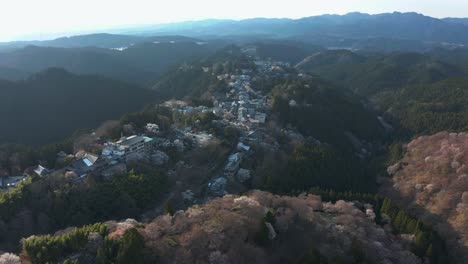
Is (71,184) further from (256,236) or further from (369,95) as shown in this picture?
(369,95)

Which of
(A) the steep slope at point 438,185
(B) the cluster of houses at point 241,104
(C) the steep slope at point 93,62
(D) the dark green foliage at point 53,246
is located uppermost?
(D) the dark green foliage at point 53,246

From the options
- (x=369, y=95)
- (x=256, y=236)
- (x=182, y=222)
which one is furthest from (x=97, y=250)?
(x=369, y=95)

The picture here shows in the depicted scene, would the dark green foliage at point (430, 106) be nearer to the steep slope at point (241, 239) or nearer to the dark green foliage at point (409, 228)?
the dark green foliage at point (409, 228)

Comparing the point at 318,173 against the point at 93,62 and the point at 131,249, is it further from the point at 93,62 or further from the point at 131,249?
the point at 93,62

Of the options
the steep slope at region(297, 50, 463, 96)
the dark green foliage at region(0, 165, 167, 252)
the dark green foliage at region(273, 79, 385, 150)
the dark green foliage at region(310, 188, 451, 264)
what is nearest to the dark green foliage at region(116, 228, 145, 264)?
the dark green foliage at region(0, 165, 167, 252)

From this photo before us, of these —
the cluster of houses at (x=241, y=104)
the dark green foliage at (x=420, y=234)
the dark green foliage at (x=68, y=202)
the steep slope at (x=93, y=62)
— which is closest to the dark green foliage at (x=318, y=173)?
A: the dark green foliage at (x=420, y=234)

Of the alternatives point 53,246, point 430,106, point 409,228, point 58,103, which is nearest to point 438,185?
point 409,228
